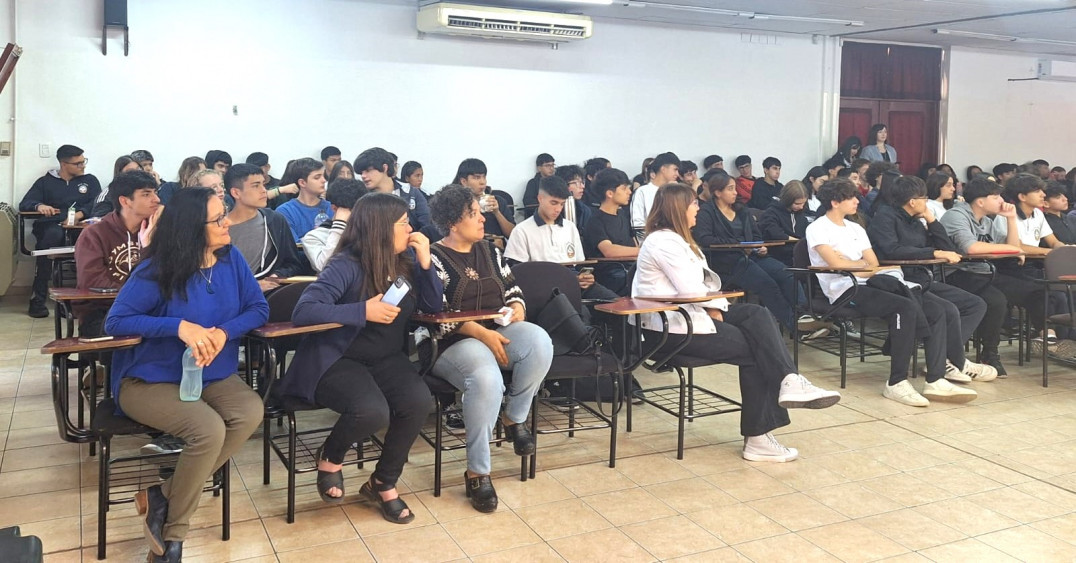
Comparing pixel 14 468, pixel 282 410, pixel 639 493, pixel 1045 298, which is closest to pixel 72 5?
pixel 14 468

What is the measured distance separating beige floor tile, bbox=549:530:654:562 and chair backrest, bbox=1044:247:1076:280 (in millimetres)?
3510

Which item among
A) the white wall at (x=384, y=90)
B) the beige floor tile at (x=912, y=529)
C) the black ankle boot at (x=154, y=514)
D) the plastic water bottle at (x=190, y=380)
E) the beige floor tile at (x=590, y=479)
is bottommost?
the beige floor tile at (x=912, y=529)

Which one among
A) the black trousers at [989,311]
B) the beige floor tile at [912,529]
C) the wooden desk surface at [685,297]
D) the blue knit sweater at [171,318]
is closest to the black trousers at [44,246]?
the blue knit sweater at [171,318]

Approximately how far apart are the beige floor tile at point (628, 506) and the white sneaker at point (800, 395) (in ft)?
2.45

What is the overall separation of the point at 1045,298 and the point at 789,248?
194 cm

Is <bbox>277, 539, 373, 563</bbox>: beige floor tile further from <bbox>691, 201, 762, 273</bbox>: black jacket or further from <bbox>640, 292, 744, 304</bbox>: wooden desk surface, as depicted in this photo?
<bbox>691, 201, 762, 273</bbox>: black jacket

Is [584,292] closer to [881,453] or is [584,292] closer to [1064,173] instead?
[881,453]

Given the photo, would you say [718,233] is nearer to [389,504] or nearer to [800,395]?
[800,395]

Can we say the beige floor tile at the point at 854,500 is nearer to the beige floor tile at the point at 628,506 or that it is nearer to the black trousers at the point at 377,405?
the beige floor tile at the point at 628,506

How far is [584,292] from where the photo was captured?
16.9 feet

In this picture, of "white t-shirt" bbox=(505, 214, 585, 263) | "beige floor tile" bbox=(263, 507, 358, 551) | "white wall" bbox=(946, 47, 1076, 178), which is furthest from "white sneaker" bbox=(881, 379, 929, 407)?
"white wall" bbox=(946, 47, 1076, 178)

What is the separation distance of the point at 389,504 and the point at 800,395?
171cm

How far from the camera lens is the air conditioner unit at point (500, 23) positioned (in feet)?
26.9

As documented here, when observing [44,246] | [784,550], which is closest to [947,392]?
[784,550]
